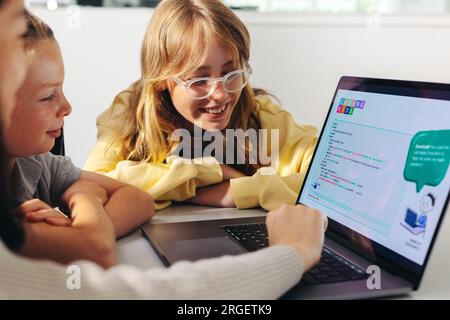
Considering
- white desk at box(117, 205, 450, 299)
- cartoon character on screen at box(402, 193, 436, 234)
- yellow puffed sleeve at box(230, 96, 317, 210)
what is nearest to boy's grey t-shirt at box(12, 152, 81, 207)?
white desk at box(117, 205, 450, 299)

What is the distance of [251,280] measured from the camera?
1.59 feet

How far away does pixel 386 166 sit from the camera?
0.61m

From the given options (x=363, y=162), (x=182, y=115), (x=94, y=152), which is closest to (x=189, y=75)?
(x=182, y=115)

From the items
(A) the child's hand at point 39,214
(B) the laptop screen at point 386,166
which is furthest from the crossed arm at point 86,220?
(B) the laptop screen at point 386,166

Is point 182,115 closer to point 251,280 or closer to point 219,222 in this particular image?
point 219,222

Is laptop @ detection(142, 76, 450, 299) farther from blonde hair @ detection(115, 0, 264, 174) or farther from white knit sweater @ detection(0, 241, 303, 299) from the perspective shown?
blonde hair @ detection(115, 0, 264, 174)

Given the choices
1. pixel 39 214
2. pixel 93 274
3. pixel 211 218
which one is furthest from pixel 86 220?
pixel 211 218

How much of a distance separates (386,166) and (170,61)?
480 mm

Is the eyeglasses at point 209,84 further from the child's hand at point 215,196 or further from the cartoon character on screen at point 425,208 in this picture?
the cartoon character on screen at point 425,208

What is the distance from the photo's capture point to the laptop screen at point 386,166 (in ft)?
1.76

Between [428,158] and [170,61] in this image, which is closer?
[428,158]

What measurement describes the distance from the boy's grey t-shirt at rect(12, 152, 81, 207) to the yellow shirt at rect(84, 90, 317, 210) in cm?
11

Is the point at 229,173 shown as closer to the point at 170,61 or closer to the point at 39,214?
the point at 170,61

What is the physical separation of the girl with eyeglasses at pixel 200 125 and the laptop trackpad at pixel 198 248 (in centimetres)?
21
